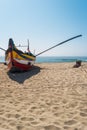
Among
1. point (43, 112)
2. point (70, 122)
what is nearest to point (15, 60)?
point (43, 112)

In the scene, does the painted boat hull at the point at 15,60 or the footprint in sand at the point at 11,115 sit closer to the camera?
the footprint in sand at the point at 11,115

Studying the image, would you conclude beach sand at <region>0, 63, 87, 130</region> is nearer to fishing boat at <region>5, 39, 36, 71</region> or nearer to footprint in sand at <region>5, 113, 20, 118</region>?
footprint in sand at <region>5, 113, 20, 118</region>

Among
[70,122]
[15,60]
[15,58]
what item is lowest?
[70,122]

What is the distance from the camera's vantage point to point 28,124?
161 inches

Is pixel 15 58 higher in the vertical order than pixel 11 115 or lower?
higher

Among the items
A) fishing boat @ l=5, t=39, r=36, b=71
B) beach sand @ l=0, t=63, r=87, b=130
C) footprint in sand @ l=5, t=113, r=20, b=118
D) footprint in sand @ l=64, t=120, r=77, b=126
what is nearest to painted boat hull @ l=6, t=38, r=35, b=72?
fishing boat @ l=5, t=39, r=36, b=71

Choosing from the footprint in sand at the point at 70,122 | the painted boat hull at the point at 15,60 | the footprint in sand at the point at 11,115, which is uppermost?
the painted boat hull at the point at 15,60

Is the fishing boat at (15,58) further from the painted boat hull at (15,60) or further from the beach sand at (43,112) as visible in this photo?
the beach sand at (43,112)

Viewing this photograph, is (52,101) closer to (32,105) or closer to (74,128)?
(32,105)

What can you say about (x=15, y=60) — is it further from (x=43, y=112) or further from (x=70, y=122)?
(x=70, y=122)

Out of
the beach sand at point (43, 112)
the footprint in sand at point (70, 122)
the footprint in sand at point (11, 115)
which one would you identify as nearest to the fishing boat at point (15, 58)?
the beach sand at point (43, 112)

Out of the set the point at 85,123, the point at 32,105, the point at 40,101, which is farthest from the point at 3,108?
the point at 85,123

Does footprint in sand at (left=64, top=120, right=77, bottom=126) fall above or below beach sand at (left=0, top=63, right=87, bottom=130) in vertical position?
below

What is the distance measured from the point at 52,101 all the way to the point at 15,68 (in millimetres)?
9723
